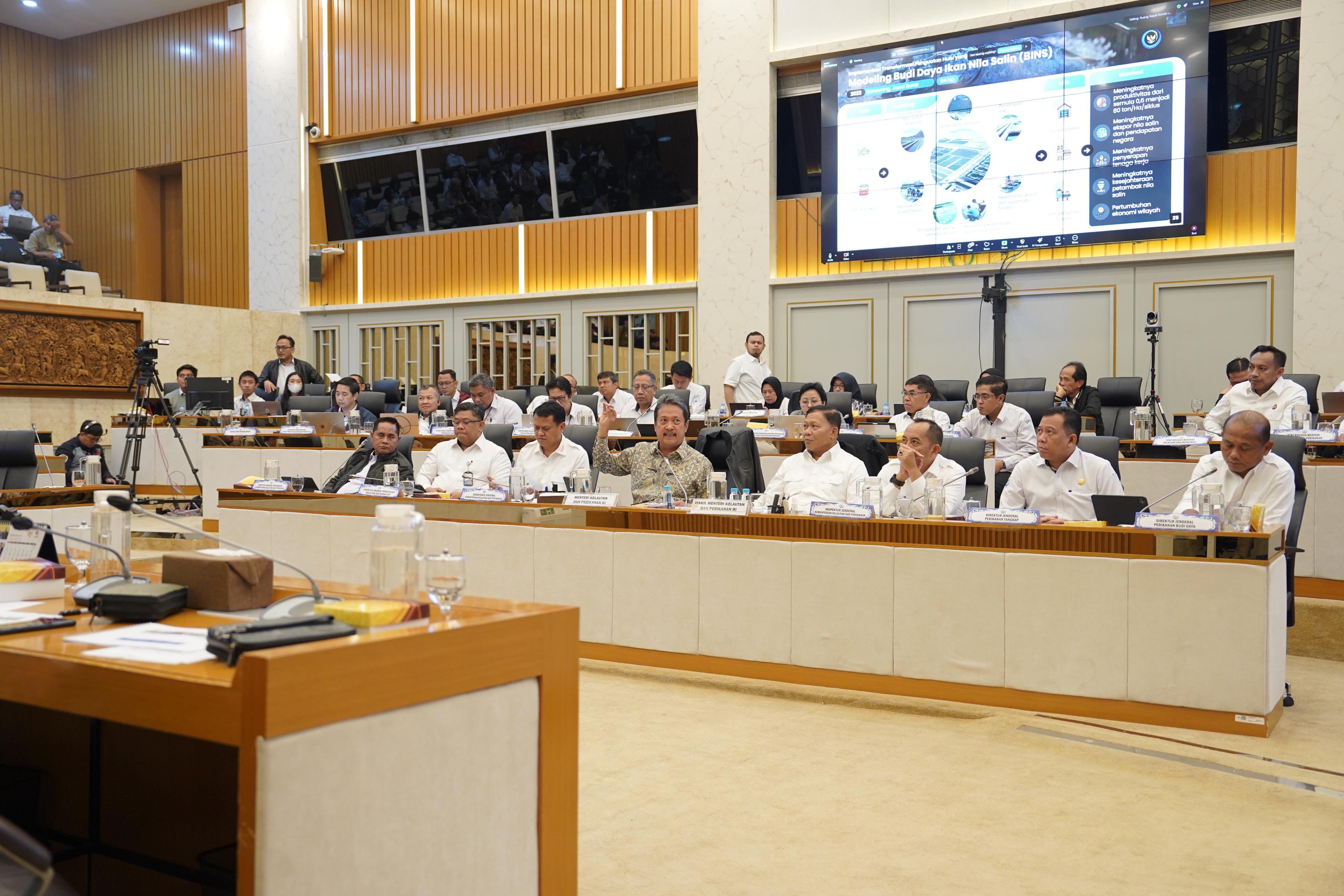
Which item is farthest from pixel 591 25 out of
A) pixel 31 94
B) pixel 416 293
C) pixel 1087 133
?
pixel 31 94

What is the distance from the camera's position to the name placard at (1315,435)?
210 inches

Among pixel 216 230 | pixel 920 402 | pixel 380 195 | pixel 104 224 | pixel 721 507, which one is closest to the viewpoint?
pixel 721 507

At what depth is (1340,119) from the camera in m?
8.37

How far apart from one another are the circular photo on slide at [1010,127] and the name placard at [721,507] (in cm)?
632

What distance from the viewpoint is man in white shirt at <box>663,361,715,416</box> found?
28.8 feet

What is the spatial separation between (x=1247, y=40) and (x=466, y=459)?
23.9 ft

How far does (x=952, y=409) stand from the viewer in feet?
25.1

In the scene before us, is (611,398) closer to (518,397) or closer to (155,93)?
(518,397)

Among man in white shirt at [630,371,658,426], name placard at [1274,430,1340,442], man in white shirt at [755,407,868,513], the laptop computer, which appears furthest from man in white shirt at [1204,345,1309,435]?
man in white shirt at [630,371,658,426]

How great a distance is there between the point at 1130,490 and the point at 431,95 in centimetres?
992

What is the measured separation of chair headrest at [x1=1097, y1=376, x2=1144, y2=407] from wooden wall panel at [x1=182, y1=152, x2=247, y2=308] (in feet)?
36.8

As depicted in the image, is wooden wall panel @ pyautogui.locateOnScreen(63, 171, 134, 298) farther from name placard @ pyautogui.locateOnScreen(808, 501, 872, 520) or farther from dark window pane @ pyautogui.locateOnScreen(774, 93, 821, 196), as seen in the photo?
name placard @ pyautogui.locateOnScreen(808, 501, 872, 520)

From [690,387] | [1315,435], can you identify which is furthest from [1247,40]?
[690,387]

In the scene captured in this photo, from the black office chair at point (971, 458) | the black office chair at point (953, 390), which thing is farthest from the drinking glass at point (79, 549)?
the black office chair at point (953, 390)
